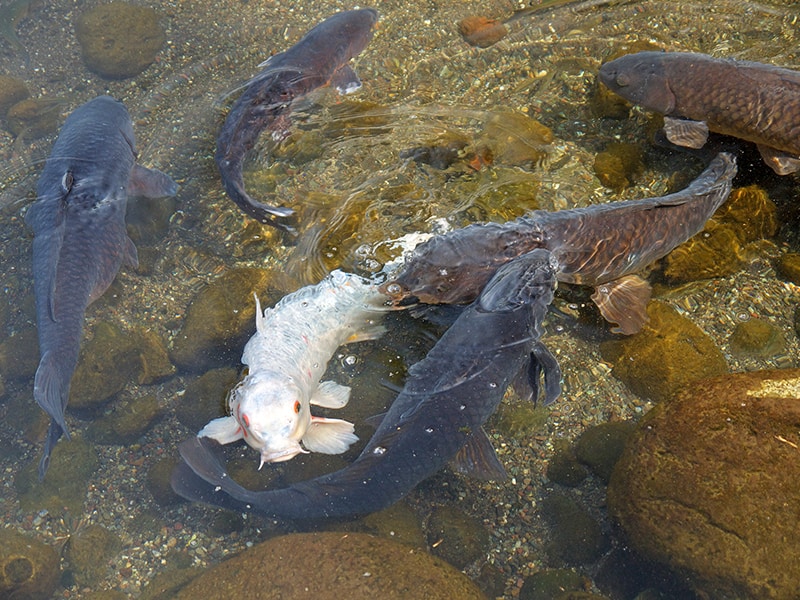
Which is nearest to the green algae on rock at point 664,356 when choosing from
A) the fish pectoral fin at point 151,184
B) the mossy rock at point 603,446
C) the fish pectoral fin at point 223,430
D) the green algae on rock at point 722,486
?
the mossy rock at point 603,446

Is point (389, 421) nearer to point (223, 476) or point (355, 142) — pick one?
point (223, 476)

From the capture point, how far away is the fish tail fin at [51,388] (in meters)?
4.28

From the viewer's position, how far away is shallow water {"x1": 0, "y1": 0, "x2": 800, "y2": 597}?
4.77m

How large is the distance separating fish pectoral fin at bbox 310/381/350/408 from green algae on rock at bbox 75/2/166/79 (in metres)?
5.32

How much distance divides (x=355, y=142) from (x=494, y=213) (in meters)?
1.73

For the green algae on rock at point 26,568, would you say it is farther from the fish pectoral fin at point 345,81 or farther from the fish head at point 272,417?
the fish pectoral fin at point 345,81

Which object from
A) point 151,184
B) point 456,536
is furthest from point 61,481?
point 456,536

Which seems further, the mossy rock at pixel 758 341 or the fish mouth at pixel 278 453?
the mossy rock at pixel 758 341

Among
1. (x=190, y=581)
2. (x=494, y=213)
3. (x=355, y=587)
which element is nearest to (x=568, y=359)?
(x=494, y=213)

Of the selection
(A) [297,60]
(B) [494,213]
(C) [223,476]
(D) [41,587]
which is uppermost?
(A) [297,60]

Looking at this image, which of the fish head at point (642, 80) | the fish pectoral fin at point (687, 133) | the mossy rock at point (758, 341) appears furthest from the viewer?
the fish head at point (642, 80)

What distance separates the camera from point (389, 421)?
4113mm

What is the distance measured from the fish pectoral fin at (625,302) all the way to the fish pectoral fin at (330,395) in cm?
215

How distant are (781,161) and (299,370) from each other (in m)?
4.37
